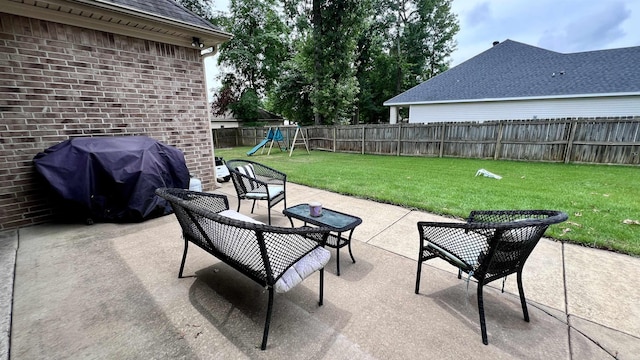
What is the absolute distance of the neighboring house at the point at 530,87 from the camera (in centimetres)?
1102

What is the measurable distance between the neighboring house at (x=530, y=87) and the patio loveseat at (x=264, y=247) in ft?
48.6

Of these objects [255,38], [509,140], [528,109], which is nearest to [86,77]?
[509,140]

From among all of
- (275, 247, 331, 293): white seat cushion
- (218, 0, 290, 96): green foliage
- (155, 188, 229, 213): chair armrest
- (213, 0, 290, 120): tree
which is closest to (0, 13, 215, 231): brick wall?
(155, 188, 229, 213): chair armrest

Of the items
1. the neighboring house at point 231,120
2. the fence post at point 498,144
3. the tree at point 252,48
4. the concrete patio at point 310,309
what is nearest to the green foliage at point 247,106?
the tree at point 252,48

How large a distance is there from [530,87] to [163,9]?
15362 millimetres

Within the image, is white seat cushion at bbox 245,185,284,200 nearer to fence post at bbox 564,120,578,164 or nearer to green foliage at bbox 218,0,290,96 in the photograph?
fence post at bbox 564,120,578,164

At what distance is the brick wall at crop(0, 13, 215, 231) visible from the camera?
3586 millimetres

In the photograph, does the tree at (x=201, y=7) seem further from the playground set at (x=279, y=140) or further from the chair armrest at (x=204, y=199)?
the chair armrest at (x=204, y=199)

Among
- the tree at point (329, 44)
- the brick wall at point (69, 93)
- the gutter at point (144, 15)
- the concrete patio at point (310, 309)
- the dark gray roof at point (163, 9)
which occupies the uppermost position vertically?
the tree at point (329, 44)

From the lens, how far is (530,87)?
1247 cm

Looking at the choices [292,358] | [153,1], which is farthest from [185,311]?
[153,1]

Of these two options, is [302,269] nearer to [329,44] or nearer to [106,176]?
[106,176]

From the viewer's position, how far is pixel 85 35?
4070mm

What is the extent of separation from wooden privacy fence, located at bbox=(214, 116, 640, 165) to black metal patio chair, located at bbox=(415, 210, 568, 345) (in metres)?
9.54
